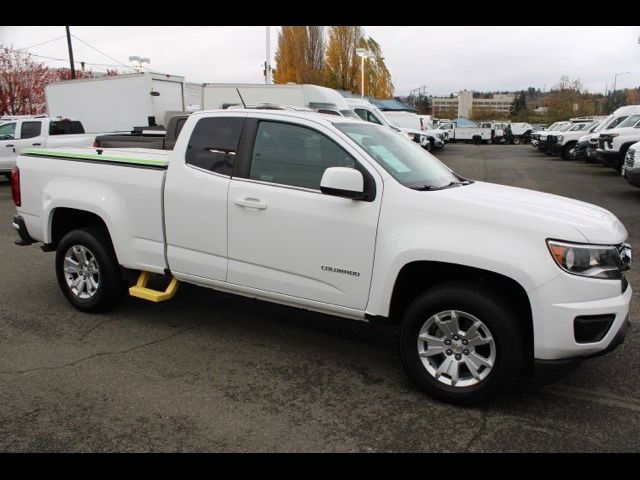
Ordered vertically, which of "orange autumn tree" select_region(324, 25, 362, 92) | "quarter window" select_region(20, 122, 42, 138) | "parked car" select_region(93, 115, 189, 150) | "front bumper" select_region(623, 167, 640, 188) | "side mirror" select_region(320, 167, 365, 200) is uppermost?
"orange autumn tree" select_region(324, 25, 362, 92)

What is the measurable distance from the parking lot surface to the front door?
2.08 feet

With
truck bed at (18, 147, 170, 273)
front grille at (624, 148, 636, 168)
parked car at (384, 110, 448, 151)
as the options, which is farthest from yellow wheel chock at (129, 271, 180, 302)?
parked car at (384, 110, 448, 151)

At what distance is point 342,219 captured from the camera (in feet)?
12.4

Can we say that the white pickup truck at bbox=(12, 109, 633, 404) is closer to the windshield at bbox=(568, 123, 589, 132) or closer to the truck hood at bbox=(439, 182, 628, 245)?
the truck hood at bbox=(439, 182, 628, 245)

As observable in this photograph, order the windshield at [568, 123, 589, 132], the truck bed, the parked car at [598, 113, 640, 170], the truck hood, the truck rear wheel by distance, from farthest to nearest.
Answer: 1. the windshield at [568, 123, 589, 132]
2. the parked car at [598, 113, 640, 170]
3. the truck rear wheel
4. the truck bed
5. the truck hood

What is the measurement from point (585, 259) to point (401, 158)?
1.52 m

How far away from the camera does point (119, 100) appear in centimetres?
1619

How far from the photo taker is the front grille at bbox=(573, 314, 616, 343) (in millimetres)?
3248

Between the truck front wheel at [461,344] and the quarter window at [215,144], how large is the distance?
1847mm

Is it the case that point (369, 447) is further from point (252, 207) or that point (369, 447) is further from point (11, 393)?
point (11, 393)

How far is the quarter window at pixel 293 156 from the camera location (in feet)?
13.1

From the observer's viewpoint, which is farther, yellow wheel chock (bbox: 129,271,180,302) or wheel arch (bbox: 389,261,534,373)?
yellow wheel chock (bbox: 129,271,180,302)
